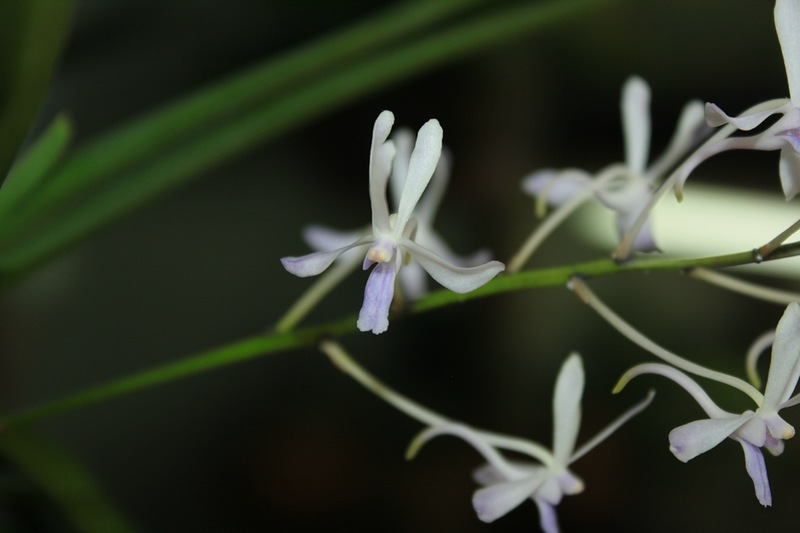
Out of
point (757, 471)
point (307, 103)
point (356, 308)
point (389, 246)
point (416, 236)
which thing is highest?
point (356, 308)

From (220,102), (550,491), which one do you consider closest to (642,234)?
(550,491)

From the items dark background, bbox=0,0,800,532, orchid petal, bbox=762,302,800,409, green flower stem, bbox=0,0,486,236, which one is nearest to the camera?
orchid petal, bbox=762,302,800,409

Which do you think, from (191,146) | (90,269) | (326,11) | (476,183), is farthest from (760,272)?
(90,269)

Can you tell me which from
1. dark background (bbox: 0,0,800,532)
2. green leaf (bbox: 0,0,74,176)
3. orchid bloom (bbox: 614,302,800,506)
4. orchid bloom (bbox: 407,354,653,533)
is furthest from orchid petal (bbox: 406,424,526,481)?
dark background (bbox: 0,0,800,532)

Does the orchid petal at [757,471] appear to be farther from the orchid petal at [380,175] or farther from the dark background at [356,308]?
the dark background at [356,308]

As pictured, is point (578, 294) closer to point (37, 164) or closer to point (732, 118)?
point (732, 118)

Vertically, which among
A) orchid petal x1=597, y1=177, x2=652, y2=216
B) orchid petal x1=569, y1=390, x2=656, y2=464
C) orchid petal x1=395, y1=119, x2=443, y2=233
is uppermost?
orchid petal x1=597, y1=177, x2=652, y2=216

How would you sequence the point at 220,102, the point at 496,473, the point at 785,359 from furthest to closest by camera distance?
the point at 220,102
the point at 496,473
the point at 785,359

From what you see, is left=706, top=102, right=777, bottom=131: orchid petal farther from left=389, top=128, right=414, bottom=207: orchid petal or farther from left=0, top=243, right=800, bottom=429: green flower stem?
left=389, top=128, right=414, bottom=207: orchid petal

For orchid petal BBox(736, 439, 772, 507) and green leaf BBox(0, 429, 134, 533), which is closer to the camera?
orchid petal BBox(736, 439, 772, 507)
